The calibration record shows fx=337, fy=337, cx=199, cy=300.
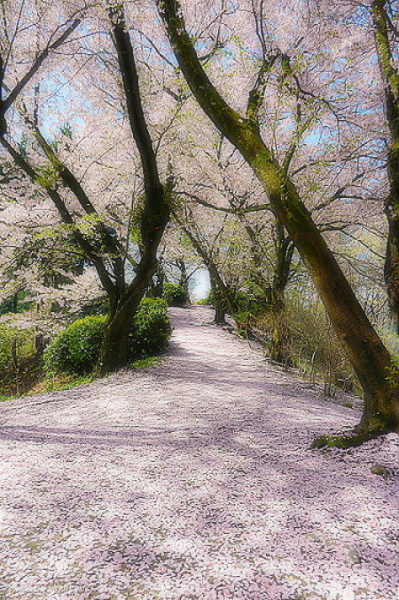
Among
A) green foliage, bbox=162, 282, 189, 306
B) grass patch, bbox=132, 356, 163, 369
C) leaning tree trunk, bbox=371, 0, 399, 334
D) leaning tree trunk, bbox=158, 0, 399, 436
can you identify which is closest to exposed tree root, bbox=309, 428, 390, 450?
leaning tree trunk, bbox=158, 0, 399, 436

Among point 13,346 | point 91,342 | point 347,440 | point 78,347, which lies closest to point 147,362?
point 91,342

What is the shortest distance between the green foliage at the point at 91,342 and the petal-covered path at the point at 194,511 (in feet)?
13.5

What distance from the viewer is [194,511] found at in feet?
6.44

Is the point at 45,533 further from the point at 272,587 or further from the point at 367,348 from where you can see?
the point at 367,348

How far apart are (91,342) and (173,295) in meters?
13.3

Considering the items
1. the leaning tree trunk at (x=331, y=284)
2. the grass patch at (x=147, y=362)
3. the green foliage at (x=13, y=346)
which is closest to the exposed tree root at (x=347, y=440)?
the leaning tree trunk at (x=331, y=284)

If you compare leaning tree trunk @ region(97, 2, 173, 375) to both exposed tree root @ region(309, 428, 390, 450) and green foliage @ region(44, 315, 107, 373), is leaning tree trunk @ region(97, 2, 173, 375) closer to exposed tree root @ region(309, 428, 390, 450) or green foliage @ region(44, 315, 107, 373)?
green foliage @ region(44, 315, 107, 373)

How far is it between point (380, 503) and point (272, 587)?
938 millimetres

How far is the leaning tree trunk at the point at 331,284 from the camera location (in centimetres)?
272

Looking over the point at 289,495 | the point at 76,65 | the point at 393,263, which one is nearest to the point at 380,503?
the point at 289,495

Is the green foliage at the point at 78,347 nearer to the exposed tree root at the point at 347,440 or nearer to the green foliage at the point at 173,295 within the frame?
the exposed tree root at the point at 347,440

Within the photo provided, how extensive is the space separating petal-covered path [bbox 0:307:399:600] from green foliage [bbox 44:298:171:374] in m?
4.12

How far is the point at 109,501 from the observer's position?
2070 millimetres

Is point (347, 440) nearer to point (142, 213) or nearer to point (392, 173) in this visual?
point (392, 173)
